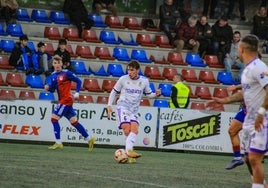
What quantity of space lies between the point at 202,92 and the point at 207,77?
0.91 metres

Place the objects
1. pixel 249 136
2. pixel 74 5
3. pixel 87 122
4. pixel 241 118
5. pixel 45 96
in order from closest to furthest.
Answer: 1. pixel 249 136
2. pixel 241 118
3. pixel 87 122
4. pixel 45 96
5. pixel 74 5

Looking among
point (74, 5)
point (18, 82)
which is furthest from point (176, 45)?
point (18, 82)

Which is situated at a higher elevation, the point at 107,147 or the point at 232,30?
the point at 232,30

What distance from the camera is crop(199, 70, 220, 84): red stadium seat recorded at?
2661 cm

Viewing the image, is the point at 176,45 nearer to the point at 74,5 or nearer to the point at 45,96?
the point at 74,5

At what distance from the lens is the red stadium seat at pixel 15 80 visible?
2406 centimetres

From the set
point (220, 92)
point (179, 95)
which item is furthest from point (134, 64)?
point (220, 92)

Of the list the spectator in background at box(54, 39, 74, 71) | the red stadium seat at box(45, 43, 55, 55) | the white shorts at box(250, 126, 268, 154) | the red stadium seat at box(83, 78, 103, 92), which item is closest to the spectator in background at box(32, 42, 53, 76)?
the spectator in background at box(54, 39, 74, 71)

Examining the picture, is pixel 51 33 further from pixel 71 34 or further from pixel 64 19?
pixel 64 19

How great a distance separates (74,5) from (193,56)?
4.25 metres

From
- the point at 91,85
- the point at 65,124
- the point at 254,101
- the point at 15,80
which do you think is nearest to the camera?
the point at 254,101

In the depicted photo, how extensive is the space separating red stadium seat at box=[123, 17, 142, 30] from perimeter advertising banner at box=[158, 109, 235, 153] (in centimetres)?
659

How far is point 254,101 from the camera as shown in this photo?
33.4 ft

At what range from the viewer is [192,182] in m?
12.0
